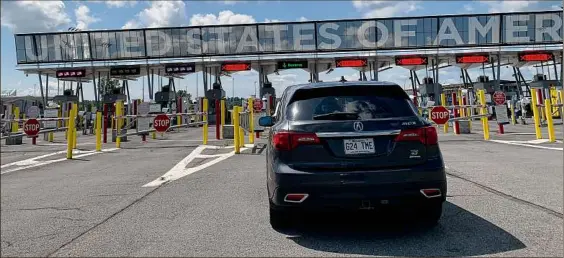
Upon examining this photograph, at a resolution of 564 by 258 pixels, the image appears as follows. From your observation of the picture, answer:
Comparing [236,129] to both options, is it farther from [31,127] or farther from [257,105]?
[31,127]

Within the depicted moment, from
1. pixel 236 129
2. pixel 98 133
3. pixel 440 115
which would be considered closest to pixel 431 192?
pixel 236 129

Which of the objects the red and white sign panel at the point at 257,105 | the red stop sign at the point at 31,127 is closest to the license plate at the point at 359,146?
the red and white sign panel at the point at 257,105

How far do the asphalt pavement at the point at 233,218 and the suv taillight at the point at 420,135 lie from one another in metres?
1.00

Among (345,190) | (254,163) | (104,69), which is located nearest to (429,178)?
(345,190)

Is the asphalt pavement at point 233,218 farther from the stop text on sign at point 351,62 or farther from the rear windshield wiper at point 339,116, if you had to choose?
the stop text on sign at point 351,62

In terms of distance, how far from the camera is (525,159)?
1138cm

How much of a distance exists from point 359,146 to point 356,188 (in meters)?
0.42

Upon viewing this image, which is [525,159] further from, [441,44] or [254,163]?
[441,44]

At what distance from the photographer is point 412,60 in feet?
126

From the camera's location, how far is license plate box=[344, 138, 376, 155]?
4949 millimetres

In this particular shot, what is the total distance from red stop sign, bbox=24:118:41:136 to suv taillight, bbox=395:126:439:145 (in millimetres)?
13154

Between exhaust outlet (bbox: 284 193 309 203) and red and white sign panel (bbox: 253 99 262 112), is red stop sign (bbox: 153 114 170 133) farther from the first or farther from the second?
exhaust outlet (bbox: 284 193 309 203)

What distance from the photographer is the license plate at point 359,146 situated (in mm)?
4949

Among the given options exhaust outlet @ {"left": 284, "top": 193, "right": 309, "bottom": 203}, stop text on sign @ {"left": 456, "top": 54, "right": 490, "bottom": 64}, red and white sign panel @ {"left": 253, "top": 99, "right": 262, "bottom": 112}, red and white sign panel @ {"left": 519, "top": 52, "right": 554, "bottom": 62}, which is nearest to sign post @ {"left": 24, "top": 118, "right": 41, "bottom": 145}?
red and white sign panel @ {"left": 253, "top": 99, "right": 262, "bottom": 112}
